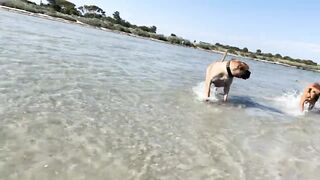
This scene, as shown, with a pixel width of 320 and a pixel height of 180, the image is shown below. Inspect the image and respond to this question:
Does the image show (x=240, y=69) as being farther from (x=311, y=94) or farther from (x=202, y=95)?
(x=311, y=94)

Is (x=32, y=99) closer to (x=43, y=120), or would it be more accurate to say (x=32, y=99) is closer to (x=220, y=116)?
(x=43, y=120)

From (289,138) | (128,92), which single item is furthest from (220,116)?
(128,92)

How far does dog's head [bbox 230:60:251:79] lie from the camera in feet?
33.9

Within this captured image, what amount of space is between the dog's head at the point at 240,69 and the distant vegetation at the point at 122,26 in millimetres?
47468

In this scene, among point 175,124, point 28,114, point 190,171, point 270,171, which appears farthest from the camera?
point 175,124

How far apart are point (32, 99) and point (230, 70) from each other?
531 cm

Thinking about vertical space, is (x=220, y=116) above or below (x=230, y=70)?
below

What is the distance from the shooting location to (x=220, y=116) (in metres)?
9.15

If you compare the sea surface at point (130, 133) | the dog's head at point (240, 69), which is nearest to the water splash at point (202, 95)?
the sea surface at point (130, 133)

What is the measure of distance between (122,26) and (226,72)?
220 ft

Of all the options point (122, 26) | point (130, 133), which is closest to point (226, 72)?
point (130, 133)

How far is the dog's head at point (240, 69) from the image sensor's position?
33.9 feet

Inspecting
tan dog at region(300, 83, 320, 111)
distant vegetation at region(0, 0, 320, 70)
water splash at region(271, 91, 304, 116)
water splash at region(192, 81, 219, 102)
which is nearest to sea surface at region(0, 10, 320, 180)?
water splash at region(192, 81, 219, 102)

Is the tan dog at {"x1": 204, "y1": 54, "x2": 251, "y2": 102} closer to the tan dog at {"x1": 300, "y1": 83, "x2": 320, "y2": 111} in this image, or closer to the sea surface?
the sea surface
